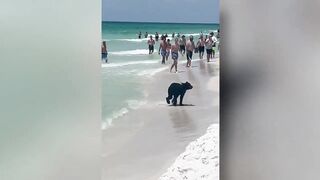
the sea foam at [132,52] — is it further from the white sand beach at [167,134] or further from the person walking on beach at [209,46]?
the person walking on beach at [209,46]

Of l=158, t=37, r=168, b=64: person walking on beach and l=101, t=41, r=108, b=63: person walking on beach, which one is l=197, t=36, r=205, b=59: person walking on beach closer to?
l=158, t=37, r=168, b=64: person walking on beach

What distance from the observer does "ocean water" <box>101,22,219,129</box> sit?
1516 mm

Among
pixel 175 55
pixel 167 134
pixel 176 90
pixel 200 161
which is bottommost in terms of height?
pixel 200 161

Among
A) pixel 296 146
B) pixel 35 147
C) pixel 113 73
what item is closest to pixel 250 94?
pixel 296 146

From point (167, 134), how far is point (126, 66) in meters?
0.32

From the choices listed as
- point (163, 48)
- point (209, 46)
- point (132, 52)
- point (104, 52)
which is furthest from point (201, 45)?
point (104, 52)

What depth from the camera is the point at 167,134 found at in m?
1.62

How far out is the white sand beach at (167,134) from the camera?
1.54 meters

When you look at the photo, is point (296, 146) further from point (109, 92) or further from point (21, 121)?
point (21, 121)

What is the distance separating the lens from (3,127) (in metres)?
1.33

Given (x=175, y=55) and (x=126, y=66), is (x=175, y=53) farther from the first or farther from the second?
(x=126, y=66)

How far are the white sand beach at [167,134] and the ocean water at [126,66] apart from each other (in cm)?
3

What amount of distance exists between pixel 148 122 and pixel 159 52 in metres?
0.29

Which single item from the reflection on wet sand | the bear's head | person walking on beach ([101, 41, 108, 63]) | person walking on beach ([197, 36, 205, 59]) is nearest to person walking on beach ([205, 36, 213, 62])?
person walking on beach ([197, 36, 205, 59])
